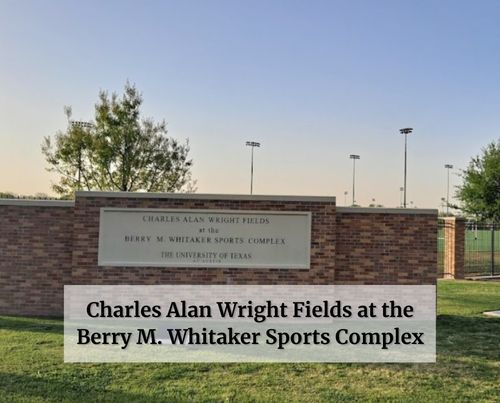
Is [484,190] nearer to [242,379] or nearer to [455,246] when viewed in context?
[455,246]

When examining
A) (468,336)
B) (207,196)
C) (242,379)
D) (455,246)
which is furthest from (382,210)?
(455,246)

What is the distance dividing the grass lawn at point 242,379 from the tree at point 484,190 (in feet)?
71.2

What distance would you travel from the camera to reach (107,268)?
873 centimetres

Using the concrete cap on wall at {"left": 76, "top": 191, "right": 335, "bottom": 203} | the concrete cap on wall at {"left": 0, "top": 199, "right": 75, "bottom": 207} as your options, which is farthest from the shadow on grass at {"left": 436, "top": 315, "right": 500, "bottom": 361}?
the concrete cap on wall at {"left": 0, "top": 199, "right": 75, "bottom": 207}

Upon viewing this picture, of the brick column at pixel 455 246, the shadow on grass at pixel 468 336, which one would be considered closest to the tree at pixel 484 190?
the brick column at pixel 455 246

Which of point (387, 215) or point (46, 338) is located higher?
point (387, 215)

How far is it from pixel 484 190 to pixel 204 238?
22.3 meters

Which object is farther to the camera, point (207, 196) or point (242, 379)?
point (207, 196)

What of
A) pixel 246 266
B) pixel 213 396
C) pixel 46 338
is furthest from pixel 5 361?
pixel 246 266

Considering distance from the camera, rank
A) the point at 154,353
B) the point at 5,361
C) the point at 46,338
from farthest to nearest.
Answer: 1. the point at 46,338
2. the point at 154,353
3. the point at 5,361

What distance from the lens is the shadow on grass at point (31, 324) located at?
7871 millimetres

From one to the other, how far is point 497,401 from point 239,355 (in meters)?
2.99

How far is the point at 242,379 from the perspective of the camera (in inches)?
224

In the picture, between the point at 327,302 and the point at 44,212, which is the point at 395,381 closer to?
the point at 327,302
